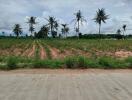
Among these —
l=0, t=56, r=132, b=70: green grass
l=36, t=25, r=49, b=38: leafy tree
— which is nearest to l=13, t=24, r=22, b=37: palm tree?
l=36, t=25, r=49, b=38: leafy tree

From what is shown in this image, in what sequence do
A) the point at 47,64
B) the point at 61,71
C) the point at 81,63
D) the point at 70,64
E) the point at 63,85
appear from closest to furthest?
the point at 63,85 → the point at 61,71 → the point at 70,64 → the point at 81,63 → the point at 47,64

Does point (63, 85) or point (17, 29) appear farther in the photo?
point (17, 29)

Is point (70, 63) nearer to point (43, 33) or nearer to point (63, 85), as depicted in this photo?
point (63, 85)

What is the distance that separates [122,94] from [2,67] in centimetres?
513

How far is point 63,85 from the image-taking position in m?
7.56

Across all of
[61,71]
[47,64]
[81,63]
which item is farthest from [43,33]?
[61,71]

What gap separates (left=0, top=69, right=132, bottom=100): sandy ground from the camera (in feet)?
21.3

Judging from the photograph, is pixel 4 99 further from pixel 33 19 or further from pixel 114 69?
pixel 33 19

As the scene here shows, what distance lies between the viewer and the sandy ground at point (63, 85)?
21.3 ft

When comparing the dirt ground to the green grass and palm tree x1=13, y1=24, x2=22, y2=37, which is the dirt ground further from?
palm tree x1=13, y1=24, x2=22, y2=37

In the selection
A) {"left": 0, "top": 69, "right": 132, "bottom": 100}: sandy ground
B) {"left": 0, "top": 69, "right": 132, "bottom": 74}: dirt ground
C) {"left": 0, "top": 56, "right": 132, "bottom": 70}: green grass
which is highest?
{"left": 0, "top": 56, "right": 132, "bottom": 70}: green grass

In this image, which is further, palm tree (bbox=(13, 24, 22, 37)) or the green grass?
palm tree (bbox=(13, 24, 22, 37))

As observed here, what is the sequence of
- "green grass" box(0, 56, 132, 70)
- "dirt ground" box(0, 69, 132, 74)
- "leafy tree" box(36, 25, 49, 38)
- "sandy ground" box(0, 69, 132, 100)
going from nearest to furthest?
"sandy ground" box(0, 69, 132, 100) < "dirt ground" box(0, 69, 132, 74) < "green grass" box(0, 56, 132, 70) < "leafy tree" box(36, 25, 49, 38)

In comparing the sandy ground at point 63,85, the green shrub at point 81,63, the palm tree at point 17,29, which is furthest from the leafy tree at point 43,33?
the sandy ground at point 63,85
